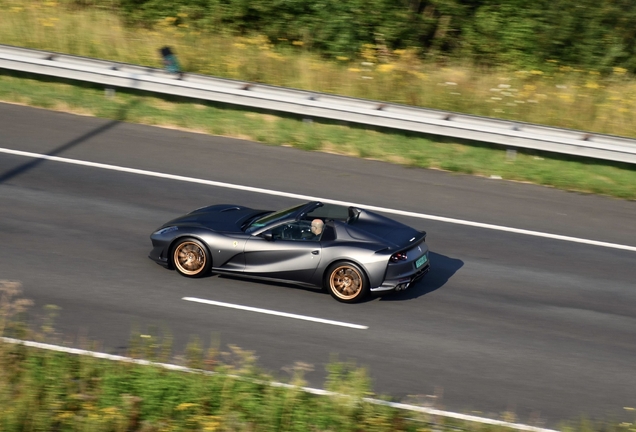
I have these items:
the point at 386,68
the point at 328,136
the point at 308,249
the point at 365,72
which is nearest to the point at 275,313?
the point at 308,249

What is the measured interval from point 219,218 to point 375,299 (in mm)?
2467

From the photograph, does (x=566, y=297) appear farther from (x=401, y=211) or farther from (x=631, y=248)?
(x=401, y=211)

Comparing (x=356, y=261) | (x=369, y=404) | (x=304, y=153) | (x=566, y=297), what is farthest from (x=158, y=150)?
(x=369, y=404)

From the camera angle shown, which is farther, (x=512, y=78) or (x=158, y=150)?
(x=512, y=78)

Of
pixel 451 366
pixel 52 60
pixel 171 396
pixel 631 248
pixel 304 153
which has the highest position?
pixel 52 60

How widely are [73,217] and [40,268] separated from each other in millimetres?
1874

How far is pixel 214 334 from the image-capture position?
990 centimetres

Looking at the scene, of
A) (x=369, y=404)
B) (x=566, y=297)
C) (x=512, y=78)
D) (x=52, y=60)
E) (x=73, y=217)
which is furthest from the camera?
(x=512, y=78)

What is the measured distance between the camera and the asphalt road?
950cm

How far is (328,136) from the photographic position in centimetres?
1691

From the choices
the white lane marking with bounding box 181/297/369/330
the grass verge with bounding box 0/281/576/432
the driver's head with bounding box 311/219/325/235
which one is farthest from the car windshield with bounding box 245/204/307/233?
the grass verge with bounding box 0/281/576/432

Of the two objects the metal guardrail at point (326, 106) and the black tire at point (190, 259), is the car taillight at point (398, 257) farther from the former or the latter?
the metal guardrail at point (326, 106)

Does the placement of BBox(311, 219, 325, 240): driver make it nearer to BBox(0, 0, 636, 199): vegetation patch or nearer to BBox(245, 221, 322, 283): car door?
BBox(245, 221, 322, 283): car door

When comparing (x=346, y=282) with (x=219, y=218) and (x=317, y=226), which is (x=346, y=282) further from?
(x=219, y=218)
